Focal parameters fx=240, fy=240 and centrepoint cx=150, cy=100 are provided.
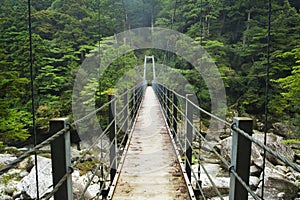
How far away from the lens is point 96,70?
1362cm

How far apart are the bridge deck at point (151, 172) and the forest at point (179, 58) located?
5.80 m

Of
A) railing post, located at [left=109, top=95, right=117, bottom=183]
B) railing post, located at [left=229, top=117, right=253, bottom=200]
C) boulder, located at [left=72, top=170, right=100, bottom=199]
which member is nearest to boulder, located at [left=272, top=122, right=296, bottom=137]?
boulder, located at [left=72, top=170, right=100, bottom=199]

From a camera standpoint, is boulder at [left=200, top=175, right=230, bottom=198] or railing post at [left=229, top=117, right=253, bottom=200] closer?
railing post at [left=229, top=117, right=253, bottom=200]

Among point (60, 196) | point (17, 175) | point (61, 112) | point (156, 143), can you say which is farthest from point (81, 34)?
point (60, 196)

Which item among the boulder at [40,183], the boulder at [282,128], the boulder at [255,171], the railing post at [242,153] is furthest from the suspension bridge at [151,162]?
the boulder at [282,128]

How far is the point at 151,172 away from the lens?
6.68 feet

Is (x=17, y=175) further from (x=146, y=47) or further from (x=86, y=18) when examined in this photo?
(x=146, y=47)

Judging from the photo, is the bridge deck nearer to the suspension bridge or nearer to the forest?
the suspension bridge

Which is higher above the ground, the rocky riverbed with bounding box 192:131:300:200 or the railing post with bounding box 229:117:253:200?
the railing post with bounding box 229:117:253:200

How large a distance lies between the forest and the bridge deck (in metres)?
5.80

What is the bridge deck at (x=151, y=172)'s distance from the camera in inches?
65.9

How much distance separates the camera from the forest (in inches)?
431

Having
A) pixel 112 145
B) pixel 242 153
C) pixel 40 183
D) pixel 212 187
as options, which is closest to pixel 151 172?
pixel 112 145

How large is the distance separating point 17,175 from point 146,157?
510 cm
